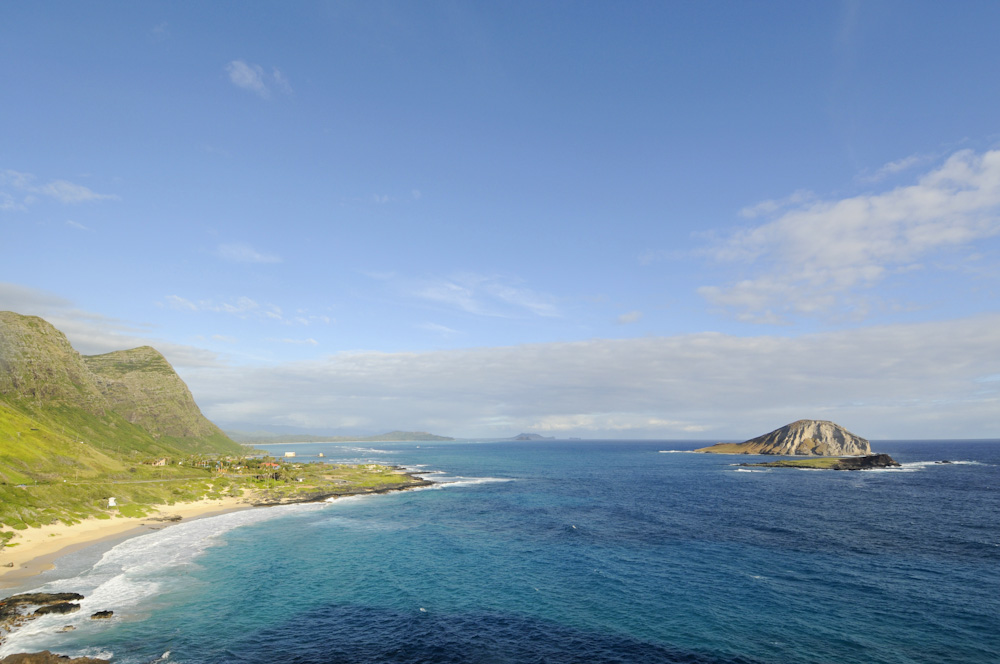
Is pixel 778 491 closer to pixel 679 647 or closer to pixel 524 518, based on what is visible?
pixel 524 518

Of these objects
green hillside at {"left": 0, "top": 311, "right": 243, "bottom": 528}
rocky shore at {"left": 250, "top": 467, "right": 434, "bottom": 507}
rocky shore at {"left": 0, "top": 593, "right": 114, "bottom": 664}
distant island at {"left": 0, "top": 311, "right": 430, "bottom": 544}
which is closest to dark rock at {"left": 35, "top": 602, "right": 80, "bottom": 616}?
rocky shore at {"left": 0, "top": 593, "right": 114, "bottom": 664}

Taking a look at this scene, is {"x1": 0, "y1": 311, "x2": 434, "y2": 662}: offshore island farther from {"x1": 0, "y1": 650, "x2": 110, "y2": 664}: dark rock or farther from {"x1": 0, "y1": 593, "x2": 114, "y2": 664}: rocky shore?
{"x1": 0, "y1": 650, "x2": 110, "y2": 664}: dark rock

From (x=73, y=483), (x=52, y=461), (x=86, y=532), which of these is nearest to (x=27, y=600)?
(x=86, y=532)

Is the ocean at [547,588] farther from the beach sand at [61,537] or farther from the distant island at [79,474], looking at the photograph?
the distant island at [79,474]

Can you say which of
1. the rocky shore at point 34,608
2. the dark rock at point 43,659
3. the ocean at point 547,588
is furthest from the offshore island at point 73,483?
the ocean at point 547,588

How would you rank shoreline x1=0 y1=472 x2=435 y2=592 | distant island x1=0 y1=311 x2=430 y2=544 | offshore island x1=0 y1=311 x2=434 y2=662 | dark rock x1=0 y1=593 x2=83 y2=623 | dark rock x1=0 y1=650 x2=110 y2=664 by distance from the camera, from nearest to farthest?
dark rock x1=0 y1=650 x2=110 y2=664 → dark rock x1=0 y1=593 x2=83 y2=623 → shoreline x1=0 y1=472 x2=435 y2=592 → offshore island x1=0 y1=311 x2=434 y2=662 → distant island x1=0 y1=311 x2=430 y2=544
